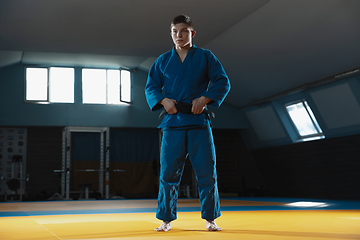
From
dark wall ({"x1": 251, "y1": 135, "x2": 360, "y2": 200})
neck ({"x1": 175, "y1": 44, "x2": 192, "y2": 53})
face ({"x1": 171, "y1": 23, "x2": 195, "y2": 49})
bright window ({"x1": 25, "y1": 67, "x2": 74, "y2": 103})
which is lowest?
dark wall ({"x1": 251, "y1": 135, "x2": 360, "y2": 200})

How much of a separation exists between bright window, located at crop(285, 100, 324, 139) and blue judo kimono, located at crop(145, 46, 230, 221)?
6.60 metres

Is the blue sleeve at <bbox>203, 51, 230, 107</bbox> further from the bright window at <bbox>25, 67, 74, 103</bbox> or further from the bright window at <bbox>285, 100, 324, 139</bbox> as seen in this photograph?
the bright window at <bbox>25, 67, 74, 103</bbox>

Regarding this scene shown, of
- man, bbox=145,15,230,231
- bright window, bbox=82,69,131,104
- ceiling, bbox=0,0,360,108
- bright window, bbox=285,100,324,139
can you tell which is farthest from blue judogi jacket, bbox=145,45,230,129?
bright window, bbox=82,69,131,104

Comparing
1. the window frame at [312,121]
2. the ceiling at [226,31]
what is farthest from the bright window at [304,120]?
the ceiling at [226,31]

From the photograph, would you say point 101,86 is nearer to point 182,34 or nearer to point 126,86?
point 126,86

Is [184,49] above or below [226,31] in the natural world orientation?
below

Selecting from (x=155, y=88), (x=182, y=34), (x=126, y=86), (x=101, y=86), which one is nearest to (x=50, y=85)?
(x=101, y=86)

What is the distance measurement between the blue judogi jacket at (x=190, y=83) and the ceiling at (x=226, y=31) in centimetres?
336

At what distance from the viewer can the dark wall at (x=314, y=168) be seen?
802 cm

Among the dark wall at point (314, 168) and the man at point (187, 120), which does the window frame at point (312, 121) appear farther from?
the man at point (187, 120)

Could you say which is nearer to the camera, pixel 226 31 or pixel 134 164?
pixel 226 31

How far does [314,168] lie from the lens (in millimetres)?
9102

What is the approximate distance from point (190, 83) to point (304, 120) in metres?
7.16

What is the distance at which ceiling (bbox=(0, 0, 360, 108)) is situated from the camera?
5.66m
